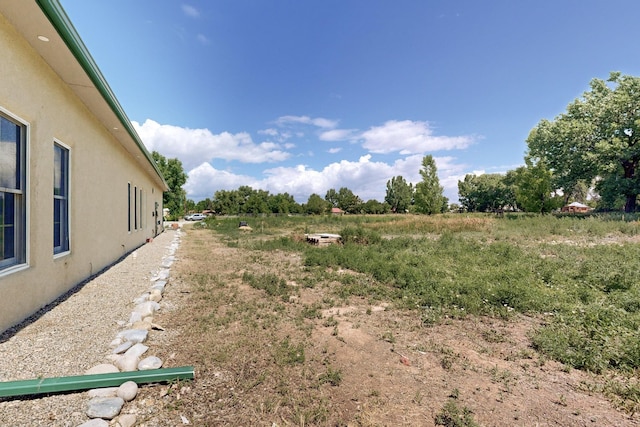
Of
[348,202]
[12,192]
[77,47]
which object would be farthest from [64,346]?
[348,202]

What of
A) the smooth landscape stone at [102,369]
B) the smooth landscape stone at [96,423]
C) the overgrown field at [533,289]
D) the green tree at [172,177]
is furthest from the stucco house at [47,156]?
the green tree at [172,177]

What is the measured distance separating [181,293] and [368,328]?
345 centimetres

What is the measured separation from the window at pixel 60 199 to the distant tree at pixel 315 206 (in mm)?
51163

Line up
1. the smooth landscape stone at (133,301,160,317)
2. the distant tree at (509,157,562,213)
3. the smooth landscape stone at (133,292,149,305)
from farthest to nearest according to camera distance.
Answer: the distant tree at (509,157,562,213)
the smooth landscape stone at (133,292,149,305)
the smooth landscape stone at (133,301,160,317)

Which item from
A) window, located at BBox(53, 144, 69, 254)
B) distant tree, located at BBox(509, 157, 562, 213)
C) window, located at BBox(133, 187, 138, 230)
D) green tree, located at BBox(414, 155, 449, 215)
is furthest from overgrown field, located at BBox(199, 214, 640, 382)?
green tree, located at BBox(414, 155, 449, 215)

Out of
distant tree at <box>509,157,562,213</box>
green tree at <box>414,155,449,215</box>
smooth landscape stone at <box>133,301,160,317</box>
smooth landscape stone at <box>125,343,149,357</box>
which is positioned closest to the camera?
smooth landscape stone at <box>125,343,149,357</box>

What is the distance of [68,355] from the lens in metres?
2.73

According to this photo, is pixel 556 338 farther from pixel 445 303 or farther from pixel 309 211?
pixel 309 211

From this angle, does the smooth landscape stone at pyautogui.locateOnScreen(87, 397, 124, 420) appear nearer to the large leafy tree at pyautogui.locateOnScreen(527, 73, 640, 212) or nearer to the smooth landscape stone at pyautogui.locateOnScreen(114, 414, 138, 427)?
the smooth landscape stone at pyautogui.locateOnScreen(114, 414, 138, 427)

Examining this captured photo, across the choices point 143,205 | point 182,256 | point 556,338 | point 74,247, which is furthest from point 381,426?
point 143,205

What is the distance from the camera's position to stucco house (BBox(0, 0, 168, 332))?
127 inches

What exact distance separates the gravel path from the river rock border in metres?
0.06

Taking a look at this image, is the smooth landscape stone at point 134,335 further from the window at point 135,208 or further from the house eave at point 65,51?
the window at point 135,208

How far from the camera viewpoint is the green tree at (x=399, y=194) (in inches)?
2259
